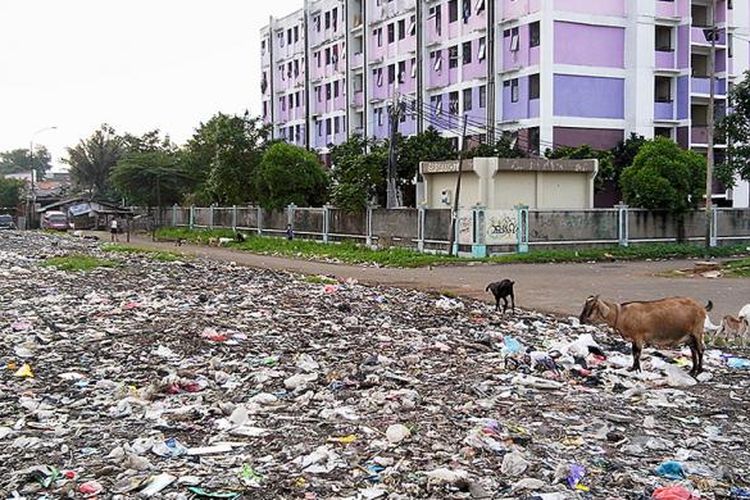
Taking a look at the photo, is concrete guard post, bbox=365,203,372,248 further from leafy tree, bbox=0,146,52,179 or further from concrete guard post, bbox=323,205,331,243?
leafy tree, bbox=0,146,52,179

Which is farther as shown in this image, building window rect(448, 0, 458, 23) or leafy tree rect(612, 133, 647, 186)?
building window rect(448, 0, 458, 23)

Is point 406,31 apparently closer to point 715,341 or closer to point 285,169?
point 285,169

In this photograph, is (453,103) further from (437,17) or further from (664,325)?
(664,325)

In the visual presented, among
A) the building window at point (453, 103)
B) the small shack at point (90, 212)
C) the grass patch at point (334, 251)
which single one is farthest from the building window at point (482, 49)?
the small shack at point (90, 212)

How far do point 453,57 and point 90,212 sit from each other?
32095 millimetres

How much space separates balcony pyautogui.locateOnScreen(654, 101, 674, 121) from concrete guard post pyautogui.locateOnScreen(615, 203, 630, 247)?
10669mm

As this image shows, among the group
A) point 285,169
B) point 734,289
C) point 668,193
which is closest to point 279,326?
point 734,289

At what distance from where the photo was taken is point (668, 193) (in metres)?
28.0

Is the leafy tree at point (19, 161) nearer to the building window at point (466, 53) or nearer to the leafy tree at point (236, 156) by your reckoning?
the leafy tree at point (236, 156)

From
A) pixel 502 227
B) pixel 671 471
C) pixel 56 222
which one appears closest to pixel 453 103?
pixel 502 227

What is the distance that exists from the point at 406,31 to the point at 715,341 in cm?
3705

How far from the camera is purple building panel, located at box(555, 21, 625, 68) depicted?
114 ft

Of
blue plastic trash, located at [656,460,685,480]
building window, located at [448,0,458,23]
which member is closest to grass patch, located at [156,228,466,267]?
building window, located at [448,0,458,23]

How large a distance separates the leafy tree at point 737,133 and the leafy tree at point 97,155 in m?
58.8
